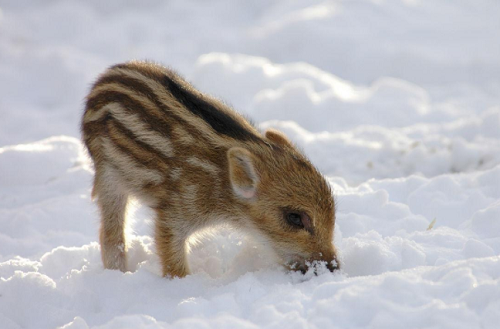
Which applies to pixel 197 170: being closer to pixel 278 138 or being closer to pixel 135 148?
pixel 135 148

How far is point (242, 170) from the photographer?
13.0 feet

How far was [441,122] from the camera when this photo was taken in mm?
8211

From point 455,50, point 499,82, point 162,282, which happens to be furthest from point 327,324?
point 455,50

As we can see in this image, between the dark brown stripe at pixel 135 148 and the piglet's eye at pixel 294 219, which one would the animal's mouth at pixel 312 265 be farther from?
the dark brown stripe at pixel 135 148

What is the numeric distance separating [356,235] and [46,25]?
7.75 m

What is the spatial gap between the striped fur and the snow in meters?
0.22

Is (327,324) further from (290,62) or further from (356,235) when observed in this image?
(290,62)

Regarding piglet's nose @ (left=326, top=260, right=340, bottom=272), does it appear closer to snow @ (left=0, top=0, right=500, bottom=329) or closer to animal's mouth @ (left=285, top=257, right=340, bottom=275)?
animal's mouth @ (left=285, top=257, right=340, bottom=275)

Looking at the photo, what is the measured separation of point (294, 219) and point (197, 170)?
69 centimetres

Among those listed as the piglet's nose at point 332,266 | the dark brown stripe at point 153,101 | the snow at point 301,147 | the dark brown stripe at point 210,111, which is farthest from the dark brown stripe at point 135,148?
the piglet's nose at point 332,266

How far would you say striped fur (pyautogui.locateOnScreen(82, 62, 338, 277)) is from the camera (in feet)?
13.0

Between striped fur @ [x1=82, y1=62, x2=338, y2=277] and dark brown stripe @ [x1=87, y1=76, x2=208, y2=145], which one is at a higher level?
dark brown stripe @ [x1=87, y1=76, x2=208, y2=145]

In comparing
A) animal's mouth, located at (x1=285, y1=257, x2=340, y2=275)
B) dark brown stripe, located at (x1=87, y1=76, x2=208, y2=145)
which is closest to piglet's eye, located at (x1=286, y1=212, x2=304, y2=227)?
animal's mouth, located at (x1=285, y1=257, x2=340, y2=275)

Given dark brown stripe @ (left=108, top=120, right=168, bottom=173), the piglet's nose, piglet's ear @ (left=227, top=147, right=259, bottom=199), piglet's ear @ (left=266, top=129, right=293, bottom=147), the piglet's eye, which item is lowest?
the piglet's nose
